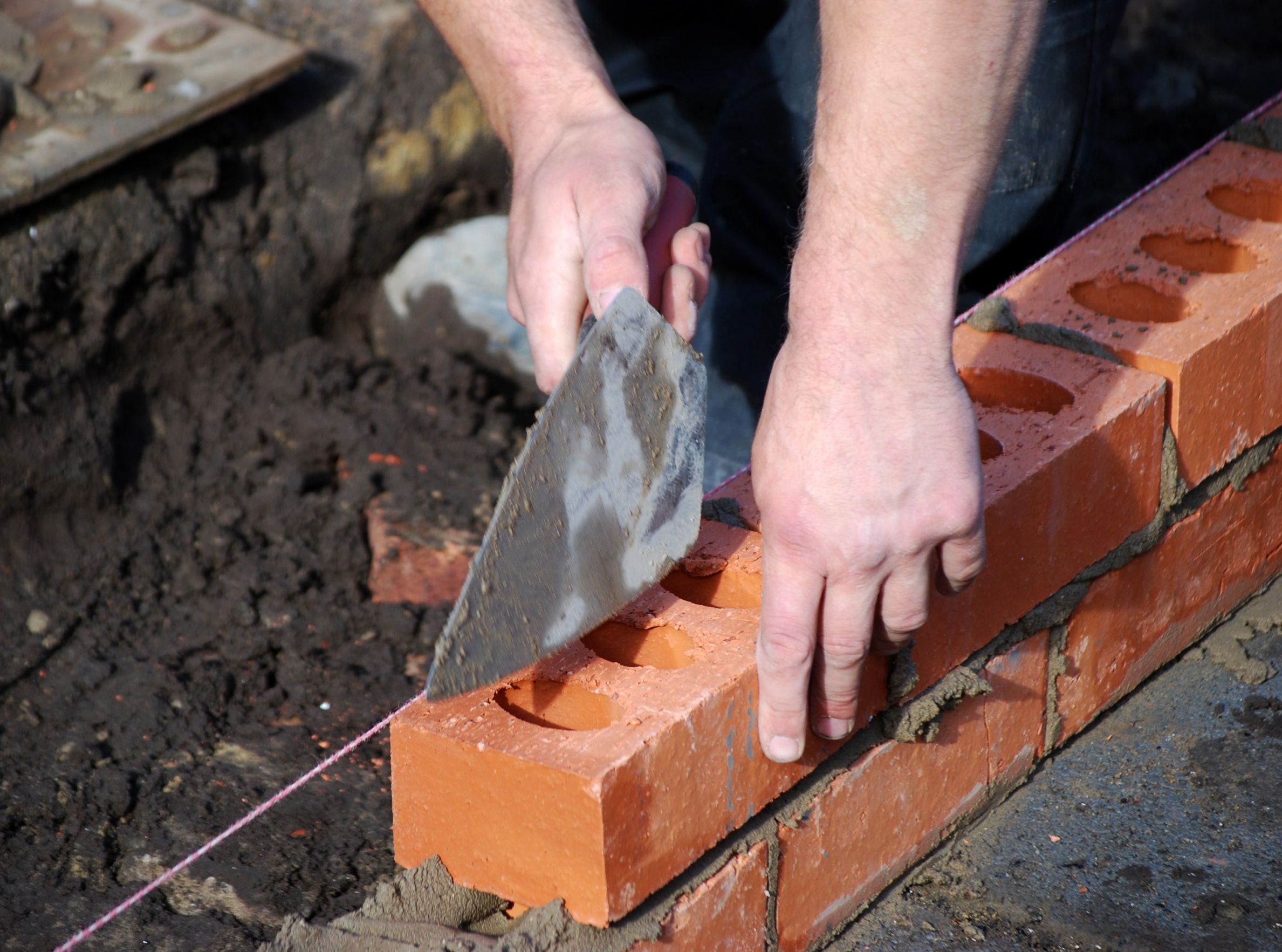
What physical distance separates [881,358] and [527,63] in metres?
1.03

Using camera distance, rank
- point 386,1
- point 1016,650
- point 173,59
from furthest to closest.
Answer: point 386,1 < point 173,59 < point 1016,650

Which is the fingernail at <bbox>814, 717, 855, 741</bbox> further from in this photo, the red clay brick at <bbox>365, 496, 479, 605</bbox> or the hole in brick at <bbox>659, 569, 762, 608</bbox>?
the red clay brick at <bbox>365, 496, 479, 605</bbox>

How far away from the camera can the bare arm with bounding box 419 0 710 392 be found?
1846 mm

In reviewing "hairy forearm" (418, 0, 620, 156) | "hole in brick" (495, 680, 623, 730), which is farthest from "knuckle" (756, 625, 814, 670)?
"hairy forearm" (418, 0, 620, 156)

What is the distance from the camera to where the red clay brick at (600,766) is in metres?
1.53

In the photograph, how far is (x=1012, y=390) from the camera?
7.32ft

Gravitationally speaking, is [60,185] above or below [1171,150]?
above

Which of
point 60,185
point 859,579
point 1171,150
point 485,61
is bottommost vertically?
point 1171,150

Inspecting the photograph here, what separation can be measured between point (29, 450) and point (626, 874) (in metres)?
2.17

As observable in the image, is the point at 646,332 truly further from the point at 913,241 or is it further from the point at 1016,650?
the point at 1016,650

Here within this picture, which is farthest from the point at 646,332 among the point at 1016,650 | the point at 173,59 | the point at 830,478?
the point at 173,59

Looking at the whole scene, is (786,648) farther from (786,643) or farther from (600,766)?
(600,766)

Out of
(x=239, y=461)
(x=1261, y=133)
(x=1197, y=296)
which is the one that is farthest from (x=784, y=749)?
(x=239, y=461)

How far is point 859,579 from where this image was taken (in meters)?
1.56
